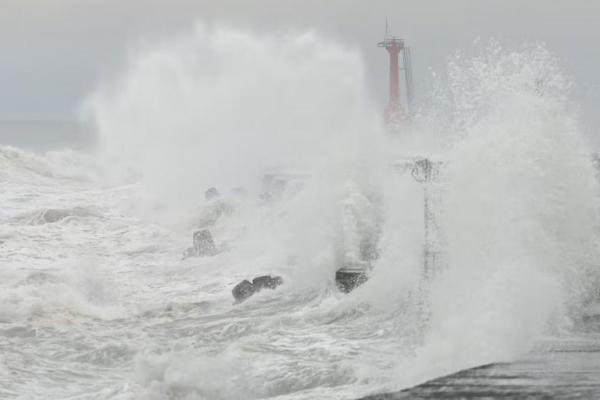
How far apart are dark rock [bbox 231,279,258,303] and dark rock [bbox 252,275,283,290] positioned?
0.10m

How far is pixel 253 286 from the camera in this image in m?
11.2

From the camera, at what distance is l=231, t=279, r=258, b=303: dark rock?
11.0 metres

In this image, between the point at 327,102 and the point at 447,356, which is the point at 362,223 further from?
the point at 327,102

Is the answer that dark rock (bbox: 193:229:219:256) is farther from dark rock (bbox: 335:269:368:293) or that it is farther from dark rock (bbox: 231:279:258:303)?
dark rock (bbox: 335:269:368:293)

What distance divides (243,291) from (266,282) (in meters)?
0.45

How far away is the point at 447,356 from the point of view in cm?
651

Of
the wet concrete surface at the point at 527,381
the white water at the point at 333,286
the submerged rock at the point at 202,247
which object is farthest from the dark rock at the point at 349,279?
the submerged rock at the point at 202,247

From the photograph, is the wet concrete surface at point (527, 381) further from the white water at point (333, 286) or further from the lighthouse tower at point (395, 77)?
the lighthouse tower at point (395, 77)

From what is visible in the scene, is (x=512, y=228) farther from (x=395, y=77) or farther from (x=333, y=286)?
(x=395, y=77)

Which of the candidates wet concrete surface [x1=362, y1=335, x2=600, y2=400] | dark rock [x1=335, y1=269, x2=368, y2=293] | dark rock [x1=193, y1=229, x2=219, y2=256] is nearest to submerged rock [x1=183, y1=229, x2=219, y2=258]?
dark rock [x1=193, y1=229, x2=219, y2=256]

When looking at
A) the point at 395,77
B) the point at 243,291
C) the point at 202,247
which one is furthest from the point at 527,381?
the point at 395,77

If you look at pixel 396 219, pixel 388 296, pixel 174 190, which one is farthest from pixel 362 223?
pixel 174 190

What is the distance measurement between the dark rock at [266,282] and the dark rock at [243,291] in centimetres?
10

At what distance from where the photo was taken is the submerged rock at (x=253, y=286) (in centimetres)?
1106
